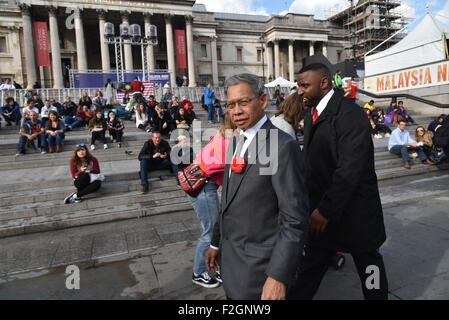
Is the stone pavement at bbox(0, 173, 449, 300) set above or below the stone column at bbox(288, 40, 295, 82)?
below

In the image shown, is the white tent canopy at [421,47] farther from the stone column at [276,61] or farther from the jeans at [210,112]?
the stone column at [276,61]

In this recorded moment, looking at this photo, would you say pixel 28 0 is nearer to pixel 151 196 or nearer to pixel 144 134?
pixel 144 134

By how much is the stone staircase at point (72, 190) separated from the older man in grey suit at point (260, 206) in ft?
14.8

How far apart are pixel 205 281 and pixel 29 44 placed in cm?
3904

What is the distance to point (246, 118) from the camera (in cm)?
182

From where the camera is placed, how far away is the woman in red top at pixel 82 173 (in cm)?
646

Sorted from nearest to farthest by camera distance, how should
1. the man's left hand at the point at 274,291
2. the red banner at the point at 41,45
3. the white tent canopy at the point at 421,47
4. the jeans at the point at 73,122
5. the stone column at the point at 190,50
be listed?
the man's left hand at the point at 274,291 → the jeans at the point at 73,122 → the white tent canopy at the point at 421,47 → the red banner at the point at 41,45 → the stone column at the point at 190,50

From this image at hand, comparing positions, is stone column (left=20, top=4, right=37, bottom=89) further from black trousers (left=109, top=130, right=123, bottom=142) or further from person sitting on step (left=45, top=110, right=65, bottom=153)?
black trousers (left=109, top=130, right=123, bottom=142)

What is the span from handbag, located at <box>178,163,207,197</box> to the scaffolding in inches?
2168

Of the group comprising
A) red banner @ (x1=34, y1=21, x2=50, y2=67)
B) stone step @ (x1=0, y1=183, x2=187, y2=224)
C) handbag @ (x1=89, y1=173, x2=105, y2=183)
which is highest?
red banner @ (x1=34, y1=21, x2=50, y2=67)

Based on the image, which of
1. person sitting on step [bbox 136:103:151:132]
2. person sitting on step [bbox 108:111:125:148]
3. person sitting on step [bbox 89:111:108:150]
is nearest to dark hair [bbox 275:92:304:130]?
person sitting on step [bbox 89:111:108:150]

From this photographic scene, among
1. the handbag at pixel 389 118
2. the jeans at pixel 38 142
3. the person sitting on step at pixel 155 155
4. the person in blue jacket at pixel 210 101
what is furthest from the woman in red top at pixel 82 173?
the handbag at pixel 389 118

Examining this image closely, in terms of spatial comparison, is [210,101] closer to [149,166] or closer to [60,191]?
[149,166]

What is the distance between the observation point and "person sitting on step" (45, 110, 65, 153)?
398 inches
